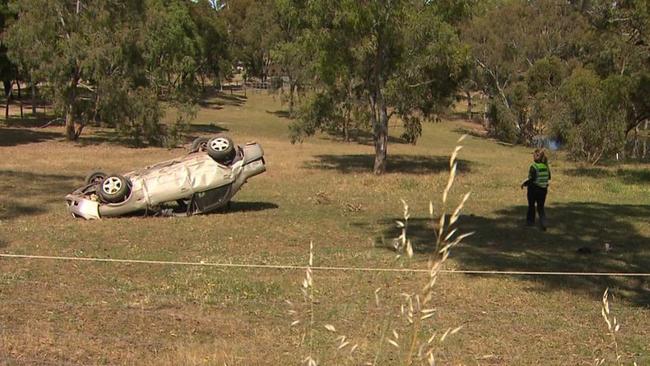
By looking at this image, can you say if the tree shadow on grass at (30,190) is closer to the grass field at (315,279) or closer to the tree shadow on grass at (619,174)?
the grass field at (315,279)

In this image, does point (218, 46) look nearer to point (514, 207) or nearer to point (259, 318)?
point (514, 207)

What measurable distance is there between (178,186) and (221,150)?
1.28 meters

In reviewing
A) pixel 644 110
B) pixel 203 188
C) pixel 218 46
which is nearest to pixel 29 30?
pixel 203 188

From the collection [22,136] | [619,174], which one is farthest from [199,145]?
[22,136]

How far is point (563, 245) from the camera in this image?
13.5 meters

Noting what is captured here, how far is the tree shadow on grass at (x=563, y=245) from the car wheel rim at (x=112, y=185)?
5969 mm

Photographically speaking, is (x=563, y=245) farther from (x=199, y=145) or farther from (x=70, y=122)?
(x=70, y=122)

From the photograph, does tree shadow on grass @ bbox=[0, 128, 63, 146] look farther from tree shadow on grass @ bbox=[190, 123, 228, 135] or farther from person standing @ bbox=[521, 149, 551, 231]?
person standing @ bbox=[521, 149, 551, 231]

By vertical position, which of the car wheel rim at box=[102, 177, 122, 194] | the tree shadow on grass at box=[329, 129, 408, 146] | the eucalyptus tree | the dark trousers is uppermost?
the eucalyptus tree

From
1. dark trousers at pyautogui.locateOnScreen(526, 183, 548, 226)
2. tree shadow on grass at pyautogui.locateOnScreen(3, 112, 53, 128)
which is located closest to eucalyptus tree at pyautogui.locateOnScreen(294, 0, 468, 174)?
dark trousers at pyautogui.locateOnScreen(526, 183, 548, 226)

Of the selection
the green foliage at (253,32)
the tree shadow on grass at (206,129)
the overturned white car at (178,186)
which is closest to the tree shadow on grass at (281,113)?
the green foliage at (253,32)

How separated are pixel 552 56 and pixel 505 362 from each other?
5206 cm

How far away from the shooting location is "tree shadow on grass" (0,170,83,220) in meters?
16.9

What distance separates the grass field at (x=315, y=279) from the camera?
6629 mm
